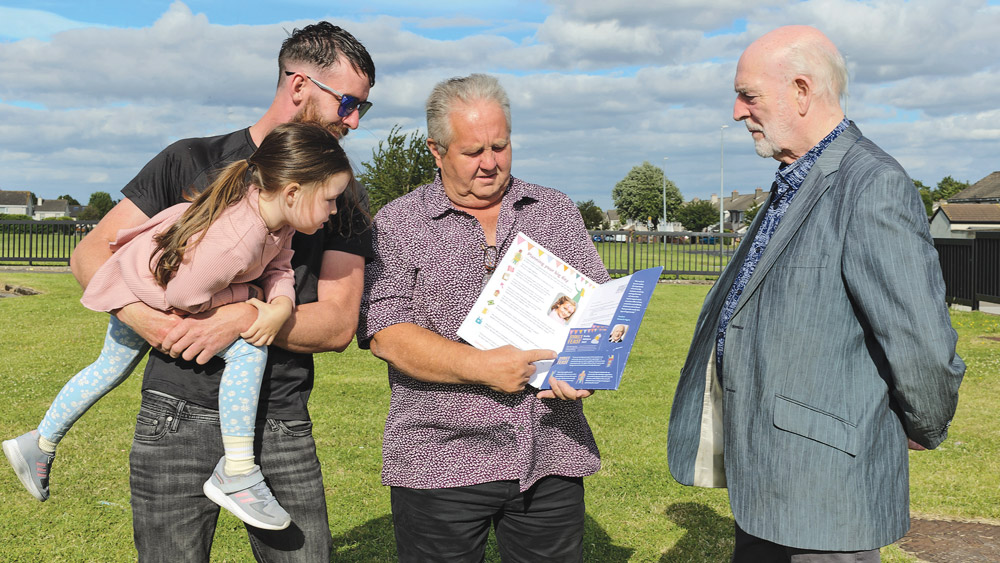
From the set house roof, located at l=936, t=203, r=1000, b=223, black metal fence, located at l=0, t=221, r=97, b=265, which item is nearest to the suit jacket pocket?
black metal fence, located at l=0, t=221, r=97, b=265

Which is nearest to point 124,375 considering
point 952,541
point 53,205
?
point 952,541

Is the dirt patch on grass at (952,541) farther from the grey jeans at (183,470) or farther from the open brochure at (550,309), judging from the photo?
the grey jeans at (183,470)

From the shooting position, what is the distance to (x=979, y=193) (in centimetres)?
8238

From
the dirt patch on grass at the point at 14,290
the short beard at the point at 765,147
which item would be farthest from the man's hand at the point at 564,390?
the dirt patch on grass at the point at 14,290

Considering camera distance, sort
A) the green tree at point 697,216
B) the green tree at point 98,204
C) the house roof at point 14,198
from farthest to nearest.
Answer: the house roof at point 14,198
the green tree at point 697,216
the green tree at point 98,204

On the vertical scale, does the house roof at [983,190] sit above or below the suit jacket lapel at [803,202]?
above

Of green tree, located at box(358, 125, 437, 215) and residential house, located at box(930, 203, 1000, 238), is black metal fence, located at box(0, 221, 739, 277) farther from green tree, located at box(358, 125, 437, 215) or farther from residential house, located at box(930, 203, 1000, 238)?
residential house, located at box(930, 203, 1000, 238)

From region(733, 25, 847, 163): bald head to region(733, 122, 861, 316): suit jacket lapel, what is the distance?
0.12 meters

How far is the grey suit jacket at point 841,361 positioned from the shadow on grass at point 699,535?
2468 millimetres

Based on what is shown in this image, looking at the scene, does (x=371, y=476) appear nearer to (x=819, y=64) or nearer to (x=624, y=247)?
(x=819, y=64)

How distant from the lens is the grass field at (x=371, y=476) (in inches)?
195

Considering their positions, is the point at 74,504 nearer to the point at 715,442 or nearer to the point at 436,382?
the point at 436,382

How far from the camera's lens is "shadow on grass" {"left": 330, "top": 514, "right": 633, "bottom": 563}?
479 centimetres

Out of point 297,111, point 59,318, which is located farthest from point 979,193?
point 297,111
